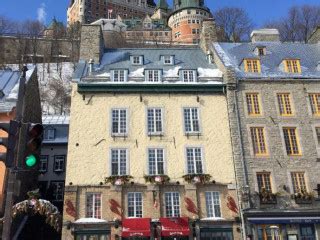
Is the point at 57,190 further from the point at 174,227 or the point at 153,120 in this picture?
the point at 174,227

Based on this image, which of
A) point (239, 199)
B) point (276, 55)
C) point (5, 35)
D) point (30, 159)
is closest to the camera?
point (30, 159)

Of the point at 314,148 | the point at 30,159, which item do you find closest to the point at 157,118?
the point at 314,148

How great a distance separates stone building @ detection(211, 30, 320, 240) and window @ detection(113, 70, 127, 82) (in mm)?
6992

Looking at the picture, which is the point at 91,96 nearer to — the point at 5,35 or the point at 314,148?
the point at 314,148

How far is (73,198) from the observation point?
76.0ft

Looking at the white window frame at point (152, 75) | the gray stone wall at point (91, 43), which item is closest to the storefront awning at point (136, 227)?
the white window frame at point (152, 75)

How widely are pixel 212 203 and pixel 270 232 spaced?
3840 mm

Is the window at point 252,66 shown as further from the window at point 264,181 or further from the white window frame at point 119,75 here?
the white window frame at point 119,75

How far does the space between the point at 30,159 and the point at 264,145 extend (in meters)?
19.9

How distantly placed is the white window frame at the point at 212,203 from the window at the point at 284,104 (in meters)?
7.41

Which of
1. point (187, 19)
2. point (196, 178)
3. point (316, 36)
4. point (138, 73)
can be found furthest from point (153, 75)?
point (187, 19)

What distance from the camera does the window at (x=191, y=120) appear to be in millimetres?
25609

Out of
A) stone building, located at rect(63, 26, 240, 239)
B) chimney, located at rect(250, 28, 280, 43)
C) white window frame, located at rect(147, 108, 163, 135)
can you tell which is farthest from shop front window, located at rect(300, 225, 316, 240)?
chimney, located at rect(250, 28, 280, 43)

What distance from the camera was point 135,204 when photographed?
23516 mm
